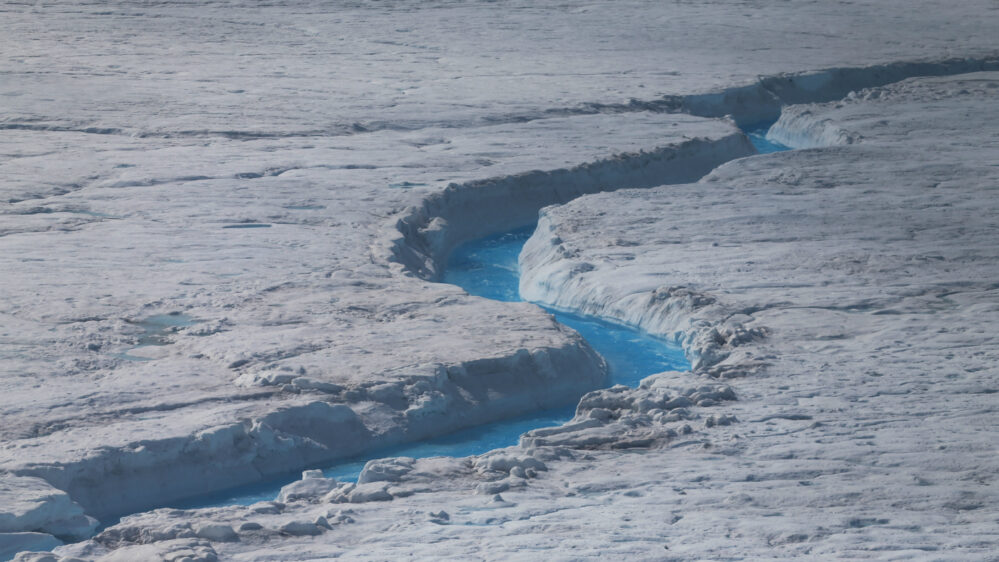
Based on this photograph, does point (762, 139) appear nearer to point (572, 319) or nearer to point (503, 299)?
point (503, 299)

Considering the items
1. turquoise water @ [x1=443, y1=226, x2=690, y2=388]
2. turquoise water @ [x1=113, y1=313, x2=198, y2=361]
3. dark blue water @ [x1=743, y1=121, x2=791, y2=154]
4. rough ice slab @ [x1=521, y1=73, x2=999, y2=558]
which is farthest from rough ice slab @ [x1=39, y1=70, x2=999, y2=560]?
dark blue water @ [x1=743, y1=121, x2=791, y2=154]

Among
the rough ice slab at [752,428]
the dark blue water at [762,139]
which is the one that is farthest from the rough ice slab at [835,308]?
the dark blue water at [762,139]

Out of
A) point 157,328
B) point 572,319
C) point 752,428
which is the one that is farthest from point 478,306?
point 752,428

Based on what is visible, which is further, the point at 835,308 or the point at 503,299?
the point at 503,299

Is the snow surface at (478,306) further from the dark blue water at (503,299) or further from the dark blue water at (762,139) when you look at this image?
the dark blue water at (762,139)

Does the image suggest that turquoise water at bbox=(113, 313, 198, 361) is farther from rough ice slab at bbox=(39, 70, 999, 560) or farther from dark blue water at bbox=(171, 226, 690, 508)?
rough ice slab at bbox=(39, 70, 999, 560)
